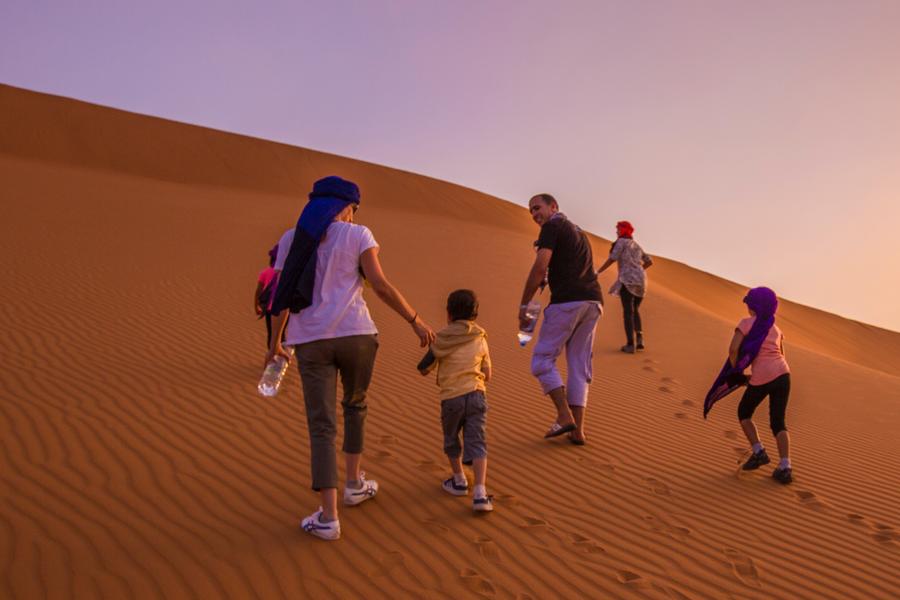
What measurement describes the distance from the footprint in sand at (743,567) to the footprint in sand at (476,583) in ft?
4.71

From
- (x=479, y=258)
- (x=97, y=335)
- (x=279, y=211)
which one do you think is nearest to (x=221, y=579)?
(x=97, y=335)

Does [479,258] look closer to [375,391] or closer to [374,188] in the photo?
[375,391]

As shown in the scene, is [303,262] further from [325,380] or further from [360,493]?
[360,493]

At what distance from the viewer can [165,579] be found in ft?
10.2

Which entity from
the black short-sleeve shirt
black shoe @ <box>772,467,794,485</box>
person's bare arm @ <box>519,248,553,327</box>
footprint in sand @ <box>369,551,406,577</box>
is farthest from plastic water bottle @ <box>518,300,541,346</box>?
black shoe @ <box>772,467,794,485</box>

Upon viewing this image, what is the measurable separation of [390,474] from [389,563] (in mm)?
1275

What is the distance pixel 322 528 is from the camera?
3.51m

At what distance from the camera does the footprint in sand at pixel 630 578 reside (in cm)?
339

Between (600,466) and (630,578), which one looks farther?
(600,466)

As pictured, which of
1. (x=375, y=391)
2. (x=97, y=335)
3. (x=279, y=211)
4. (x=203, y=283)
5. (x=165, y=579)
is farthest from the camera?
(x=279, y=211)

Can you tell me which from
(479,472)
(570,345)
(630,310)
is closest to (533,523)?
(479,472)

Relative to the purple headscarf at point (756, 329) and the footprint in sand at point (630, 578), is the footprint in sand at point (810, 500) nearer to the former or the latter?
the purple headscarf at point (756, 329)

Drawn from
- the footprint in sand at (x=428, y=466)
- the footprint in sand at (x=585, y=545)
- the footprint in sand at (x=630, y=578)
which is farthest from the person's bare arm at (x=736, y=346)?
the footprint in sand at (x=428, y=466)

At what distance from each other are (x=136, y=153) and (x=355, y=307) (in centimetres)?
3646
